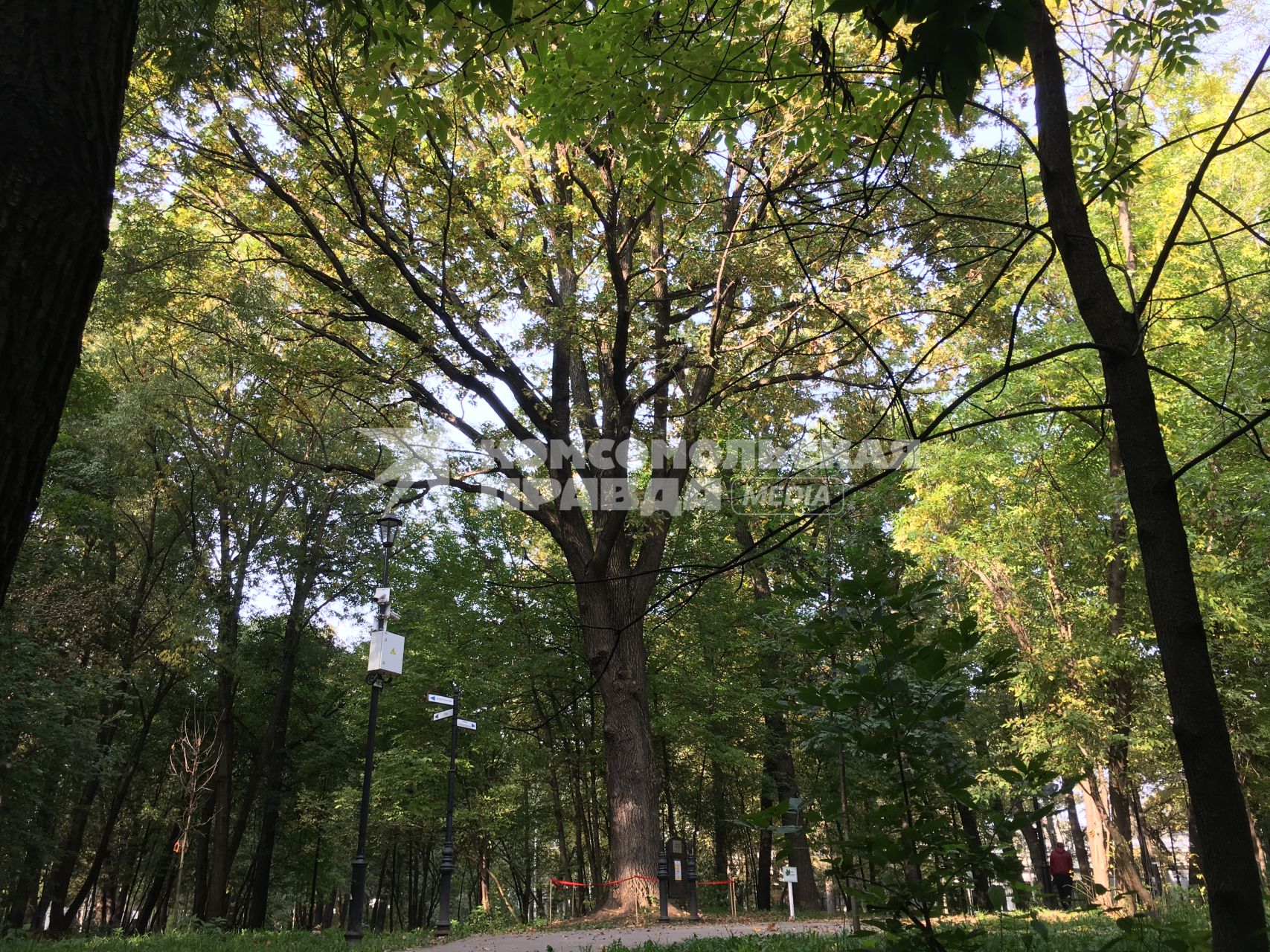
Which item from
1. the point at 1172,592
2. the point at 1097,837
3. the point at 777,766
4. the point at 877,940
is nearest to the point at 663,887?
the point at 1097,837

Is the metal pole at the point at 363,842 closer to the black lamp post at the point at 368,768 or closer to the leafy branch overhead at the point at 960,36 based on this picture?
the black lamp post at the point at 368,768

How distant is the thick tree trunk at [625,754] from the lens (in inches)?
402

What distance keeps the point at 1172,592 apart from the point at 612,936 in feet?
28.1

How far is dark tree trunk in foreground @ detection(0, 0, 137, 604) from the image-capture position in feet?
5.34

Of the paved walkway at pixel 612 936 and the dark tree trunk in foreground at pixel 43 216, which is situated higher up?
the dark tree trunk in foreground at pixel 43 216

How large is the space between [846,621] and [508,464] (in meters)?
9.08

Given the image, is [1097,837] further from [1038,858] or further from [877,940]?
[1038,858]

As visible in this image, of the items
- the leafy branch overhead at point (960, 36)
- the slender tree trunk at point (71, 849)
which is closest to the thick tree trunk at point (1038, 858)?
the leafy branch overhead at point (960, 36)

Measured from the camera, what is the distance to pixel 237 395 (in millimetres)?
18328

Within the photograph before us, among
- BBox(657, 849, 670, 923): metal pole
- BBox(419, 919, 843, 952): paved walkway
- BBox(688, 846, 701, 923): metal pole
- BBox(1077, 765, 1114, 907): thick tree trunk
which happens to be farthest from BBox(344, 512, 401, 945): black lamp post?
BBox(1077, 765, 1114, 907): thick tree trunk

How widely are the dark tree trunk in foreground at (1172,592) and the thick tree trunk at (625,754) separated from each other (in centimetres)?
827

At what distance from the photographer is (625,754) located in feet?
34.7

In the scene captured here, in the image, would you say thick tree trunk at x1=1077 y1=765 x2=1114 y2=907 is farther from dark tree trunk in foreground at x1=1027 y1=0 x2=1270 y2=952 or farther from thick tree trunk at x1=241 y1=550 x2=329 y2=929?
thick tree trunk at x1=241 y1=550 x2=329 y2=929

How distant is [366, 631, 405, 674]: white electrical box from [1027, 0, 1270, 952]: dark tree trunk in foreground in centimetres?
1041
